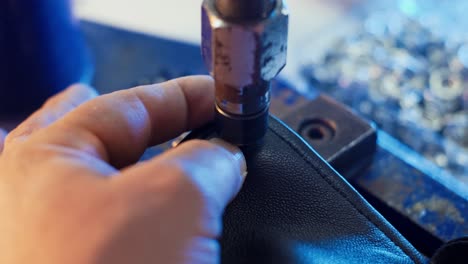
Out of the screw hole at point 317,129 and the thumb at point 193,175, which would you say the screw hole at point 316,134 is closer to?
the screw hole at point 317,129

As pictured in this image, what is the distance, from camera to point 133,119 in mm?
365

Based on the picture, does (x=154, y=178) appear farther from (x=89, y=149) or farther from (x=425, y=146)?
(x=425, y=146)

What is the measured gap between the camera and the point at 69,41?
0.60 m

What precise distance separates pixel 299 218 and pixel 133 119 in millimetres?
129

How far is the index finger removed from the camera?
13.1 inches

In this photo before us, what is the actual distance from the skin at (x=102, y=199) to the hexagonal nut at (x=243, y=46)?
0.05 metres

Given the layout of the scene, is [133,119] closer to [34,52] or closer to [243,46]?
[243,46]

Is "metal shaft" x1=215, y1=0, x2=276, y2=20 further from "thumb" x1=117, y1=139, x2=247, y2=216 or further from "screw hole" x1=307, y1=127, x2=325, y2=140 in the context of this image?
"screw hole" x1=307, y1=127, x2=325, y2=140

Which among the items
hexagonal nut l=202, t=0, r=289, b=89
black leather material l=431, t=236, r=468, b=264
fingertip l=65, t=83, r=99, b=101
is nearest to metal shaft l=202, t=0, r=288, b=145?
hexagonal nut l=202, t=0, r=289, b=89

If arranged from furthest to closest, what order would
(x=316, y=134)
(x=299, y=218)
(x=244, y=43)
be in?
(x=316, y=134)
(x=299, y=218)
(x=244, y=43)

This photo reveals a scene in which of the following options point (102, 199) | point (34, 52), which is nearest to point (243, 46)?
point (102, 199)

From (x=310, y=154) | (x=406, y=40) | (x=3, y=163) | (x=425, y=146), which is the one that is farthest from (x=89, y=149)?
(x=406, y=40)

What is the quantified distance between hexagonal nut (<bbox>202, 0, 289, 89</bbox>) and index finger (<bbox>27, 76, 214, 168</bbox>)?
9 centimetres

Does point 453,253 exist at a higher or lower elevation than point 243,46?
lower
